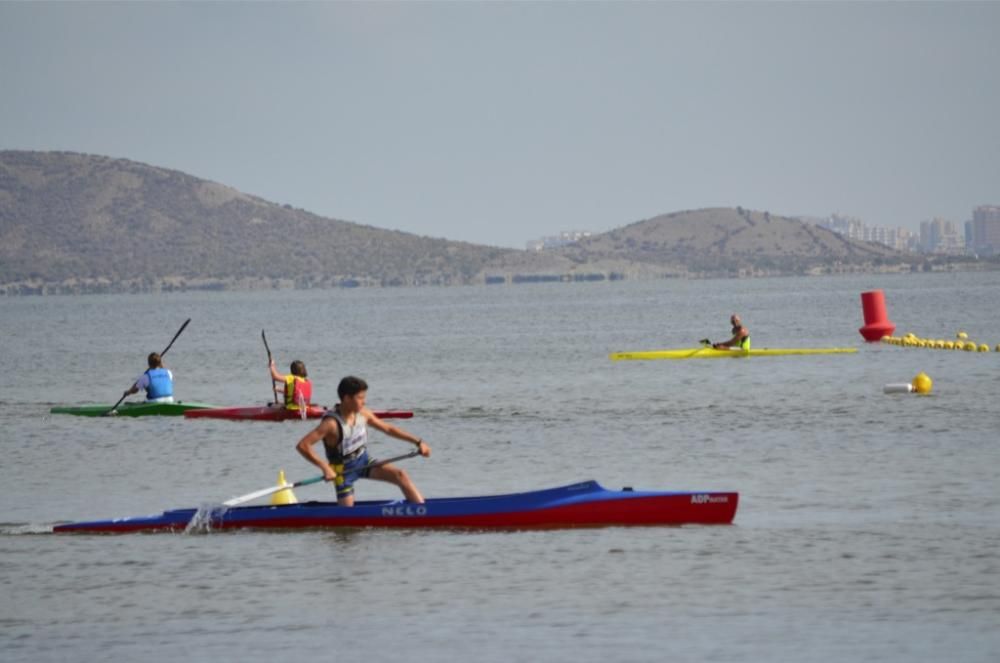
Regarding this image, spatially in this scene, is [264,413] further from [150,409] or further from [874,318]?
[874,318]

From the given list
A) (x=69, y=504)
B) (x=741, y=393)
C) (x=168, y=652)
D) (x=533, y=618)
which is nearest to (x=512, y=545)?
(x=533, y=618)

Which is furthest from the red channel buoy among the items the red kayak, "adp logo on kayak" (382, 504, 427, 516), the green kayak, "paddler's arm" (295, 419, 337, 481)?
"paddler's arm" (295, 419, 337, 481)

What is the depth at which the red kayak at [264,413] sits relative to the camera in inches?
1222

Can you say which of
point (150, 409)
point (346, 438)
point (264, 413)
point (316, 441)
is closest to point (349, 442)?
point (346, 438)

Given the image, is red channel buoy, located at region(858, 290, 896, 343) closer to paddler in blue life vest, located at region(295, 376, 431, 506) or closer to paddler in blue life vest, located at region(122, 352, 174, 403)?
paddler in blue life vest, located at region(122, 352, 174, 403)

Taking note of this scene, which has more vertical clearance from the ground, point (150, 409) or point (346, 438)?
point (346, 438)

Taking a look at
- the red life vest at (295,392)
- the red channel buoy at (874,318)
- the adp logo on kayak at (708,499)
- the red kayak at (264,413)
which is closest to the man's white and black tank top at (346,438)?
the adp logo on kayak at (708,499)

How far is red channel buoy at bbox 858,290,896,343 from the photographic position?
5656 cm

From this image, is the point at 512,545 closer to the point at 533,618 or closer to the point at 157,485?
the point at 533,618

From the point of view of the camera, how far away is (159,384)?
32719mm

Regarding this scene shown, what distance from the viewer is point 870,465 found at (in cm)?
2400

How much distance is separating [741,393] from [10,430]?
15.6 m

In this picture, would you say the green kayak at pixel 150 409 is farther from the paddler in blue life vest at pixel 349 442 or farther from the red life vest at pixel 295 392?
the paddler in blue life vest at pixel 349 442

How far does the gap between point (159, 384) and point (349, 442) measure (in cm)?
1548
